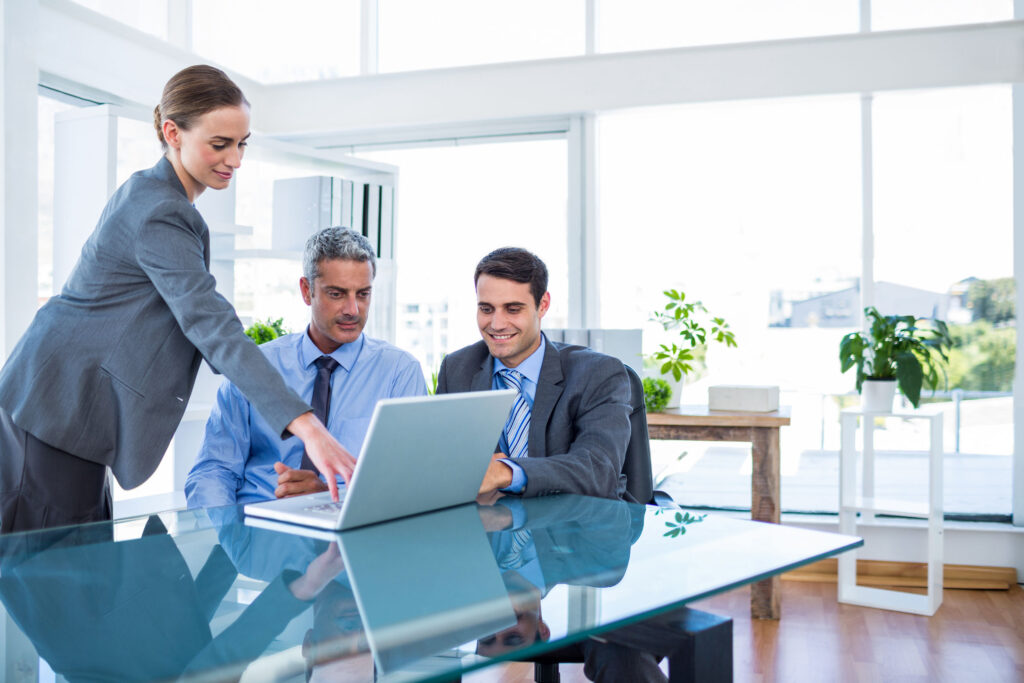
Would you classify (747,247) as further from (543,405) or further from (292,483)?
(292,483)

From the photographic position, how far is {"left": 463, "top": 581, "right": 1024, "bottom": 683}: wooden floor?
8.98 ft

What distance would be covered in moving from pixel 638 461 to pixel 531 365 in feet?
1.09

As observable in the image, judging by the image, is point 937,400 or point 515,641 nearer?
point 515,641

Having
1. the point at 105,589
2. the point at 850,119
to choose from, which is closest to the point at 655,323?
the point at 850,119

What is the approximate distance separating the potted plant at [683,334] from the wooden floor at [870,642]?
94cm

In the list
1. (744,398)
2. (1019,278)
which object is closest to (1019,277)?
Answer: (1019,278)

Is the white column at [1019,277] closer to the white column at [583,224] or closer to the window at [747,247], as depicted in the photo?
the window at [747,247]

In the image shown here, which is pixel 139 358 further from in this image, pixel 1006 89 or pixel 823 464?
pixel 1006 89

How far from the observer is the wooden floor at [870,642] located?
8.98 ft

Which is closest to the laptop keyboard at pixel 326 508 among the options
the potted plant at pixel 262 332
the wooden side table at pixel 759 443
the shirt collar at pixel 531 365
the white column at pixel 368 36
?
the shirt collar at pixel 531 365

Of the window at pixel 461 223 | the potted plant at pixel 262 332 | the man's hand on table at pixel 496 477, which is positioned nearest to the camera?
the man's hand on table at pixel 496 477

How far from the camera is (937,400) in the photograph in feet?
12.7

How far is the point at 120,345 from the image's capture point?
1.60 metres

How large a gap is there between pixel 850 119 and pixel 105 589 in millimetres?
3773
